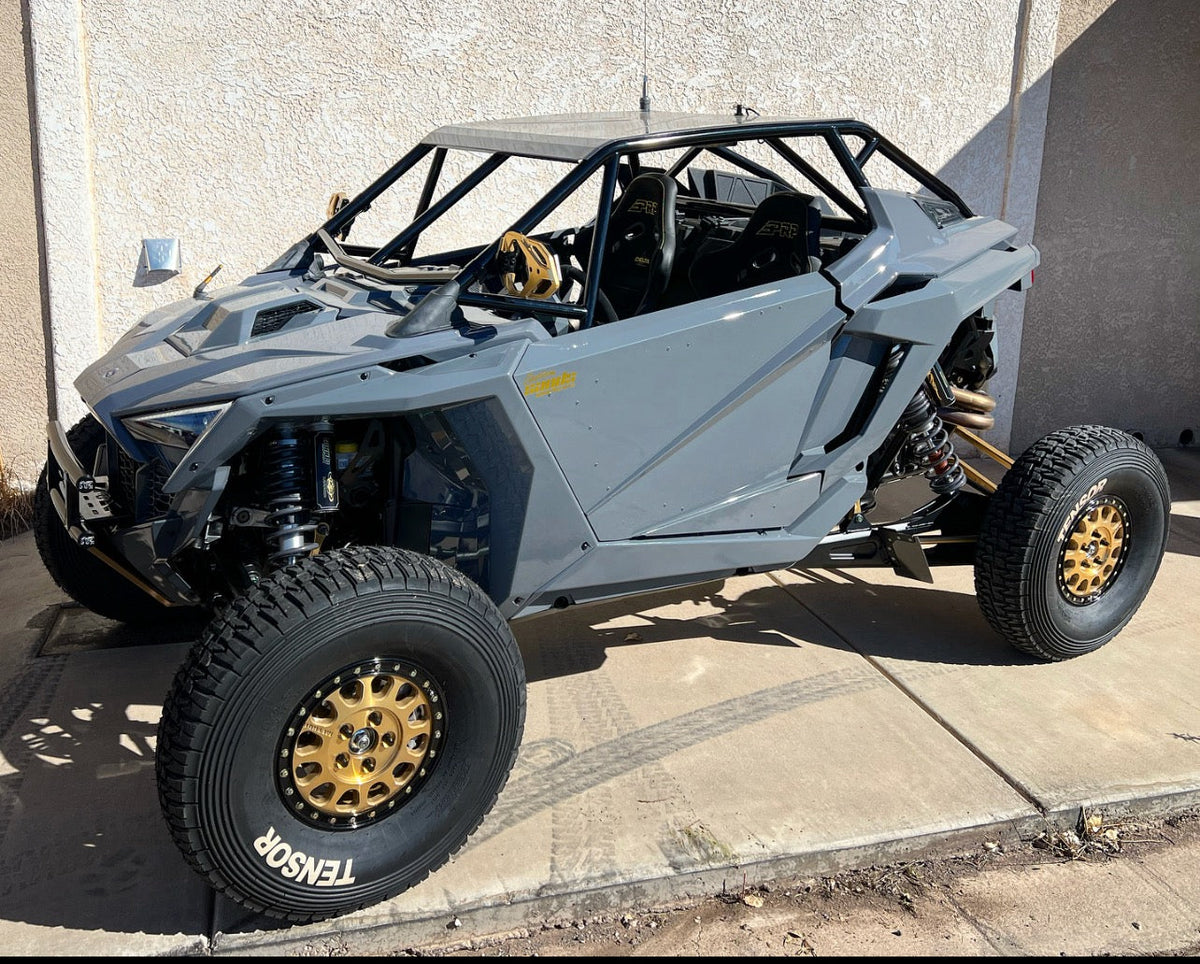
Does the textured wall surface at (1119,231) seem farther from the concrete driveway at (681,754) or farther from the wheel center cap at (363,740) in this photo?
the wheel center cap at (363,740)

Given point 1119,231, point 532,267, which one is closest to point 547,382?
point 532,267

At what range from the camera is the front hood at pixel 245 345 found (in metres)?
3.18

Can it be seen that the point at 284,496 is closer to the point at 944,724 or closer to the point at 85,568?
the point at 85,568

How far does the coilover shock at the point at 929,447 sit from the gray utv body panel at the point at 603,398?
202mm

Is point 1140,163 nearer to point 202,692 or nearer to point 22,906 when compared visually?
point 202,692

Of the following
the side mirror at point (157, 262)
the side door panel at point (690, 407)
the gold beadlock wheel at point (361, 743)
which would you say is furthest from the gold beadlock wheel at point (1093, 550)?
the side mirror at point (157, 262)

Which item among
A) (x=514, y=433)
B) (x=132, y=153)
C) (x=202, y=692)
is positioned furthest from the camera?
(x=132, y=153)

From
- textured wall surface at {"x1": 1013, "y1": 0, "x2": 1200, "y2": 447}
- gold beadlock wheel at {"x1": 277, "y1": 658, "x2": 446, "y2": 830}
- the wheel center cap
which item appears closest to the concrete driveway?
gold beadlock wheel at {"x1": 277, "y1": 658, "x2": 446, "y2": 830}

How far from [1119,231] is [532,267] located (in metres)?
5.13

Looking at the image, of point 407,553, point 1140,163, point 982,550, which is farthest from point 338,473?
point 1140,163

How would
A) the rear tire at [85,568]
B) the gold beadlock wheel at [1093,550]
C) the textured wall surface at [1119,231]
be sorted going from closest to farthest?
the rear tire at [85,568] → the gold beadlock wheel at [1093,550] → the textured wall surface at [1119,231]

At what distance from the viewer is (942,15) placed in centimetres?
658

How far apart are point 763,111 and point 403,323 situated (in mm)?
3919

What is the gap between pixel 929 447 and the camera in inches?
167
